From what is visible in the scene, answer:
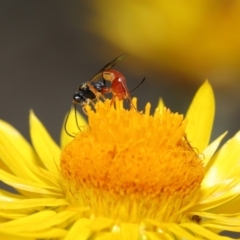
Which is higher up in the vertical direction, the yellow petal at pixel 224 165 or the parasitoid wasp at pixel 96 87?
the parasitoid wasp at pixel 96 87

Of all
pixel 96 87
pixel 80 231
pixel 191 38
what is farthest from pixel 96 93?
pixel 191 38

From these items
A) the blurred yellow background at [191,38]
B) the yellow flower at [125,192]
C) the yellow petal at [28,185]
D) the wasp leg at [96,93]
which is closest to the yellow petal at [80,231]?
the yellow flower at [125,192]

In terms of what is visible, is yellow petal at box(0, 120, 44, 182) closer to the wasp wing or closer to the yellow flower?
the yellow flower

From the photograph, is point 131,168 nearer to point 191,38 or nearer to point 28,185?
point 28,185

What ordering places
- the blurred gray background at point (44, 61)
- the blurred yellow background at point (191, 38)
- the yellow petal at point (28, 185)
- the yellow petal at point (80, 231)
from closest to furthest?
the yellow petal at point (80, 231), the yellow petal at point (28, 185), the blurred yellow background at point (191, 38), the blurred gray background at point (44, 61)

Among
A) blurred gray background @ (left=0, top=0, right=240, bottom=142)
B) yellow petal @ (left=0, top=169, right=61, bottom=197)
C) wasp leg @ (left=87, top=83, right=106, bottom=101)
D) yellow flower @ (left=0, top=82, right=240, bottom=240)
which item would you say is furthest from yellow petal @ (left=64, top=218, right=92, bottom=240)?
Result: blurred gray background @ (left=0, top=0, right=240, bottom=142)

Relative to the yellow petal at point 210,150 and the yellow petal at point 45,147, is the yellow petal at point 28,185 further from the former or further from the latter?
the yellow petal at point 210,150
